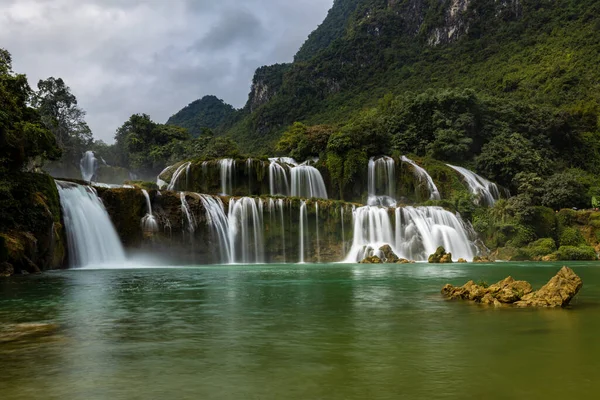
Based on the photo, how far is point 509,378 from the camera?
4922mm

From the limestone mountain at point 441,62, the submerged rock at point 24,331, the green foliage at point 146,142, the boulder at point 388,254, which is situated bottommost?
→ the submerged rock at point 24,331

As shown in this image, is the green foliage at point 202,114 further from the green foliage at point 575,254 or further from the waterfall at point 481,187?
the green foliage at point 575,254

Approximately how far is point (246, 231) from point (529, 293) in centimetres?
2353

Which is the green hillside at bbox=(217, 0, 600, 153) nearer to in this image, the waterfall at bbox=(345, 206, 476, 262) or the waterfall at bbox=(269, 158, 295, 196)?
the waterfall at bbox=(345, 206, 476, 262)

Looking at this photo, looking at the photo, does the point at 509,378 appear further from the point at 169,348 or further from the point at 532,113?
the point at 532,113

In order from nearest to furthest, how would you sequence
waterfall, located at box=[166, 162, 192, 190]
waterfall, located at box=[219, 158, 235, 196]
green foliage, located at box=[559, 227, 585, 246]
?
green foliage, located at box=[559, 227, 585, 246], waterfall, located at box=[166, 162, 192, 190], waterfall, located at box=[219, 158, 235, 196]

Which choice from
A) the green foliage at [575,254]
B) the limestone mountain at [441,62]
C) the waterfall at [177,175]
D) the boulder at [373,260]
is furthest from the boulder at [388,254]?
the limestone mountain at [441,62]

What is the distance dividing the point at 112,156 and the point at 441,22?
69.2 metres

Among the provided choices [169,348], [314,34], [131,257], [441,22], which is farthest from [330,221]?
[314,34]

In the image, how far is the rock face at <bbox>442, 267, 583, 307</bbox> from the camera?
32.9 feet

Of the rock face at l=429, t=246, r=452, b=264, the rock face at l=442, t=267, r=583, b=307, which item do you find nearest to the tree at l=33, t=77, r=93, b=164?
the rock face at l=429, t=246, r=452, b=264

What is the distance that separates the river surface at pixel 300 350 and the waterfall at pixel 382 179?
106 feet

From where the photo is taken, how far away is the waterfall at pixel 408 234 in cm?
3325

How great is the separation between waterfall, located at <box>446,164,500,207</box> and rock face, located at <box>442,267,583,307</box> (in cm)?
3059
